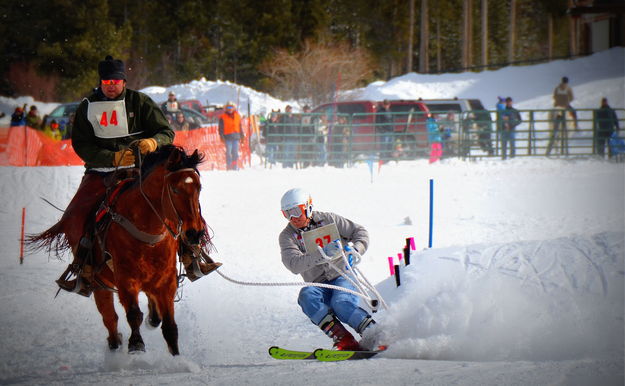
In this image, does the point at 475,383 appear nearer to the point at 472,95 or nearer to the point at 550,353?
the point at 550,353

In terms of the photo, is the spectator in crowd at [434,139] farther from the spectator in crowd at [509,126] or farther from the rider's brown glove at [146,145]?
the rider's brown glove at [146,145]

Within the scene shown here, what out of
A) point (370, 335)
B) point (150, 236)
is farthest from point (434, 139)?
point (150, 236)

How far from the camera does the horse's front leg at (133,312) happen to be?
6.34 meters

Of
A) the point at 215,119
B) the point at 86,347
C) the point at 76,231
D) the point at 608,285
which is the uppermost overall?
the point at 215,119

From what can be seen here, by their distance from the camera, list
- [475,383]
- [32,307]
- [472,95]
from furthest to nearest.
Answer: [472,95], [32,307], [475,383]

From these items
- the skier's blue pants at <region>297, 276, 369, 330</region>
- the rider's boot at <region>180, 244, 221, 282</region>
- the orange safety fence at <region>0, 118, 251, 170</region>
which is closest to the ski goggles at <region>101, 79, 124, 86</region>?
the rider's boot at <region>180, 244, 221, 282</region>

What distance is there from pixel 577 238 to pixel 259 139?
1558 cm

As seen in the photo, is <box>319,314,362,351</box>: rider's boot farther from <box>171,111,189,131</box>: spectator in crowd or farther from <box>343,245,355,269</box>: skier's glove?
<box>171,111,189,131</box>: spectator in crowd

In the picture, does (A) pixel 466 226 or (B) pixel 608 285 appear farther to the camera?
(A) pixel 466 226

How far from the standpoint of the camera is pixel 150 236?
20.3 feet

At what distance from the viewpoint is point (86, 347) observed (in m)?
7.48

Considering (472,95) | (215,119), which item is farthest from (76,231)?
(472,95)

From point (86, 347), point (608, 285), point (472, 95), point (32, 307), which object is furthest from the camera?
point (472, 95)

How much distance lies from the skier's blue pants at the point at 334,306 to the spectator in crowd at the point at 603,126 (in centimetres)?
1739
